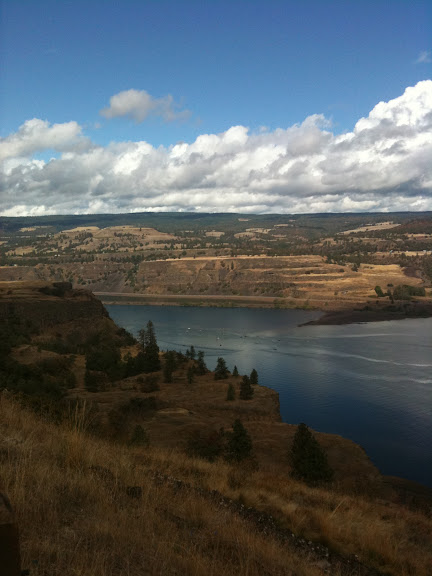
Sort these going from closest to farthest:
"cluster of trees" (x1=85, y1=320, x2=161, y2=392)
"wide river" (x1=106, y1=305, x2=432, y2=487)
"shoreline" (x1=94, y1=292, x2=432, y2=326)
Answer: "wide river" (x1=106, y1=305, x2=432, y2=487) < "cluster of trees" (x1=85, y1=320, x2=161, y2=392) < "shoreline" (x1=94, y1=292, x2=432, y2=326)

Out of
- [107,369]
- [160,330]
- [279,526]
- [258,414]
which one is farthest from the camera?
[160,330]

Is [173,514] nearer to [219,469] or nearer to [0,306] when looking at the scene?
[219,469]

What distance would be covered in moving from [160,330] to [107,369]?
37.1 m

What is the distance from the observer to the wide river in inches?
1361

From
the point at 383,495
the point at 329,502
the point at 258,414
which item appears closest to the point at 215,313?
the point at 258,414

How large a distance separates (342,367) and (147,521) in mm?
52876

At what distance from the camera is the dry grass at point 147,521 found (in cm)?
330

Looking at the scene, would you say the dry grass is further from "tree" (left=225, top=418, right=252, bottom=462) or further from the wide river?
the wide river

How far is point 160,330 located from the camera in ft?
267

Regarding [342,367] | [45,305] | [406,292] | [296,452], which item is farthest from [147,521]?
[406,292]

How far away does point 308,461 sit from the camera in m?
19.9

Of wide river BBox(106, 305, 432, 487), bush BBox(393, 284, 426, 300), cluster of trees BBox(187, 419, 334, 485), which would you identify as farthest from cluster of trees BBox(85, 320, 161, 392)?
bush BBox(393, 284, 426, 300)

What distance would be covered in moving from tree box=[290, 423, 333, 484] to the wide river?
1147 centimetres

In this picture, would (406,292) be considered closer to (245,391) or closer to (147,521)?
(245,391)
